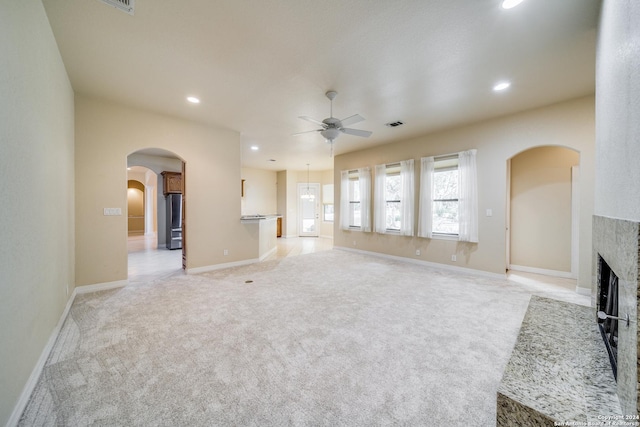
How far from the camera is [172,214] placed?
7.38 metres

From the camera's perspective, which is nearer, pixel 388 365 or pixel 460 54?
pixel 388 365

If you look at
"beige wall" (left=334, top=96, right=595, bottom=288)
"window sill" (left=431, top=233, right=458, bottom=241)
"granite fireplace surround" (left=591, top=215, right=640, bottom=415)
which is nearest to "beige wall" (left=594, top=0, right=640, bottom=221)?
"granite fireplace surround" (left=591, top=215, right=640, bottom=415)

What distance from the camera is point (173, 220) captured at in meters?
7.41

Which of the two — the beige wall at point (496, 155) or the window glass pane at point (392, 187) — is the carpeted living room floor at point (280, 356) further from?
the window glass pane at point (392, 187)

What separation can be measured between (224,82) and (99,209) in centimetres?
276

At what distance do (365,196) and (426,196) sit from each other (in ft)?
5.57

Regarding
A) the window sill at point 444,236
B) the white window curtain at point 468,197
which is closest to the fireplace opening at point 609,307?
the white window curtain at point 468,197

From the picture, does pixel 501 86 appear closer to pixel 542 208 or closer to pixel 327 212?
pixel 542 208

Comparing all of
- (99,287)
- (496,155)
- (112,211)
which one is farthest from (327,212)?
(99,287)

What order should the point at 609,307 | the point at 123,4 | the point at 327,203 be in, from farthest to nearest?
the point at 327,203
the point at 123,4
the point at 609,307

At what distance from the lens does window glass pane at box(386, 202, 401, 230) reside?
20.1 ft

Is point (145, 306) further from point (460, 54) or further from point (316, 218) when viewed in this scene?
point (316, 218)

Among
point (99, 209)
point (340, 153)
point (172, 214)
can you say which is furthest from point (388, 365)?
point (172, 214)

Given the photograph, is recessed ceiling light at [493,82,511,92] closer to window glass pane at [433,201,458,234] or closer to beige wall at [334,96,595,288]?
beige wall at [334,96,595,288]
